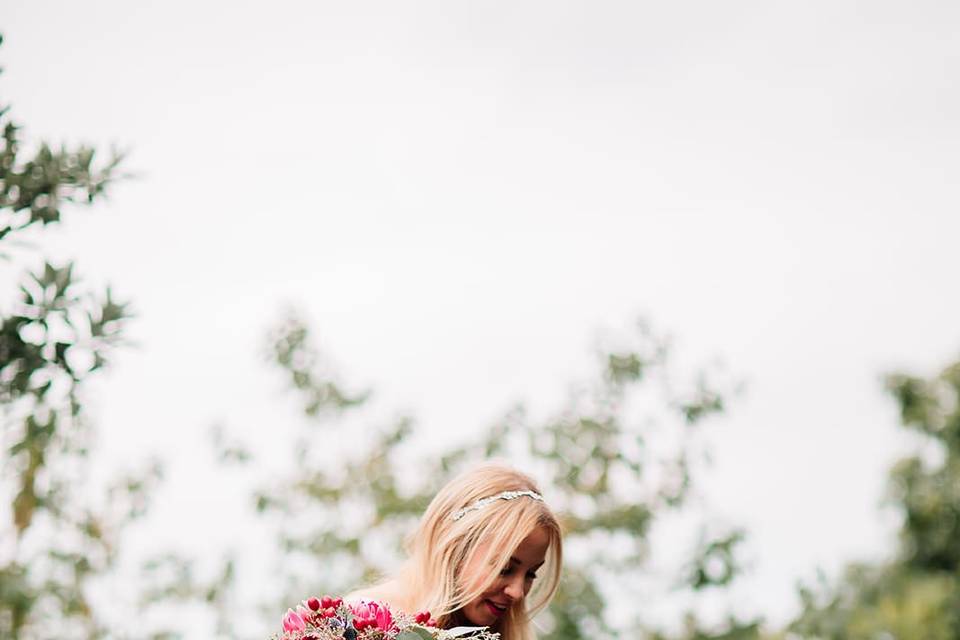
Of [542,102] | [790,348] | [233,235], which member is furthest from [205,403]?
[790,348]

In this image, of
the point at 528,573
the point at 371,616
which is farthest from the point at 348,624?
the point at 528,573

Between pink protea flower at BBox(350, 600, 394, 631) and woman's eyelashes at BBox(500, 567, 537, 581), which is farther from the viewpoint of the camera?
woman's eyelashes at BBox(500, 567, 537, 581)

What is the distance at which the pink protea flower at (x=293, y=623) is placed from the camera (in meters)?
2.96

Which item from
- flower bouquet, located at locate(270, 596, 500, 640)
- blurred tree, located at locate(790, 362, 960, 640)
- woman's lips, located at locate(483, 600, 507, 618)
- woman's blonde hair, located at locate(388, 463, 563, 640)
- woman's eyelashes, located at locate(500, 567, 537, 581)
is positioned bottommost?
flower bouquet, located at locate(270, 596, 500, 640)

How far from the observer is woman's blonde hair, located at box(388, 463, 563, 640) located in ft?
12.9

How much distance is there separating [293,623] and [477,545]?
3.64ft

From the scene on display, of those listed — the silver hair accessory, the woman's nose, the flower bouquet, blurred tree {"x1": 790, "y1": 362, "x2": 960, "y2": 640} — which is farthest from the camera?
blurred tree {"x1": 790, "y1": 362, "x2": 960, "y2": 640}

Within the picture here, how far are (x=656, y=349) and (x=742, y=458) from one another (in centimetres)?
149

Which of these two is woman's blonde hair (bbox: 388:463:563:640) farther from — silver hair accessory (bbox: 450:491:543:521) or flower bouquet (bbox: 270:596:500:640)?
flower bouquet (bbox: 270:596:500:640)

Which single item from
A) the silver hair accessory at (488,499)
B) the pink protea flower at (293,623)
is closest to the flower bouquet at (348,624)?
the pink protea flower at (293,623)

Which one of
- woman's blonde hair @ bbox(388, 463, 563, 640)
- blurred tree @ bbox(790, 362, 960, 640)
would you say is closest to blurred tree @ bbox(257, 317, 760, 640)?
woman's blonde hair @ bbox(388, 463, 563, 640)

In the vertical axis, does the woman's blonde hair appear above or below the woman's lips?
above

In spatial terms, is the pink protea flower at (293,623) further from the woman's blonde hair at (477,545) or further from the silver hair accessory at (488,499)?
the silver hair accessory at (488,499)

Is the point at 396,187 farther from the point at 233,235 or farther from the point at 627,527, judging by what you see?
the point at 627,527
